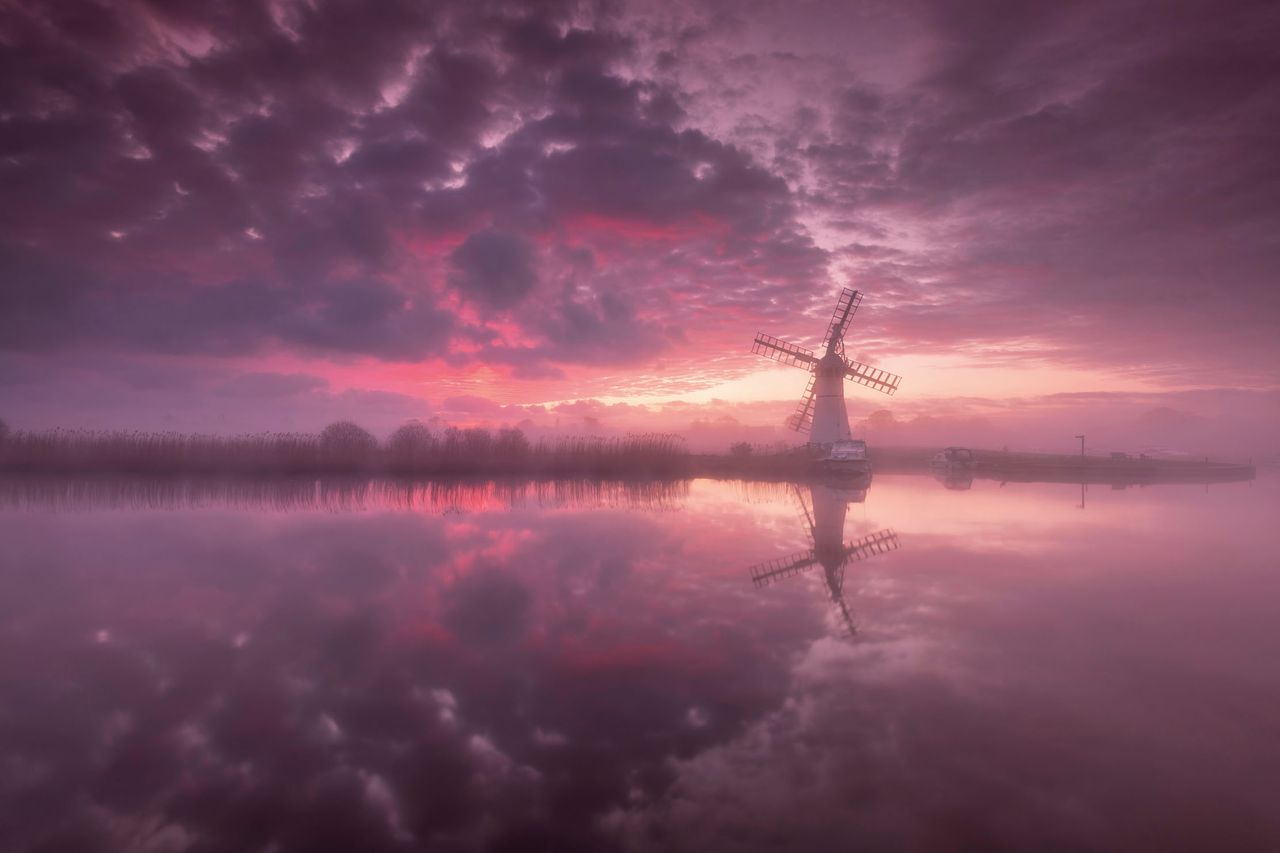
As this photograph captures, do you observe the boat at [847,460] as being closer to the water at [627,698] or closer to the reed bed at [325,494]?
the reed bed at [325,494]

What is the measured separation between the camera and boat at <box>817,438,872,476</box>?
123 ft

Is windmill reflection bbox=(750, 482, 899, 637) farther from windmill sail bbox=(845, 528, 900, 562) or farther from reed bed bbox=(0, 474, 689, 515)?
reed bed bbox=(0, 474, 689, 515)

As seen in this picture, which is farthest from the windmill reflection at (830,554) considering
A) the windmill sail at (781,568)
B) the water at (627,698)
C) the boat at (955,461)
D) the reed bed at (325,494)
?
the boat at (955,461)

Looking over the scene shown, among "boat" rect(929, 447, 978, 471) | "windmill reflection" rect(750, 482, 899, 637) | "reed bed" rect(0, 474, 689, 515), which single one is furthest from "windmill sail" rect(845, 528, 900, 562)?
"boat" rect(929, 447, 978, 471)

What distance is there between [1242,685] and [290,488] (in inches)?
1048

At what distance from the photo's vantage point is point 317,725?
5438 millimetres

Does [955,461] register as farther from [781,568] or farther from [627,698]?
[627,698]

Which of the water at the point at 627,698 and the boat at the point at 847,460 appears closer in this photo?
the water at the point at 627,698

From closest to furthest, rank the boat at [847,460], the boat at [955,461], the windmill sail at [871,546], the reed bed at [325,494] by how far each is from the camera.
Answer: the windmill sail at [871,546], the reed bed at [325,494], the boat at [847,460], the boat at [955,461]

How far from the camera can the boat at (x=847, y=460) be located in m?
37.4

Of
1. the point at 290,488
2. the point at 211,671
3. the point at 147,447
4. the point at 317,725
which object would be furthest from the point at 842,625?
the point at 147,447

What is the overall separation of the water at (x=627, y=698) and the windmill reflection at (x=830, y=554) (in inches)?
4.5

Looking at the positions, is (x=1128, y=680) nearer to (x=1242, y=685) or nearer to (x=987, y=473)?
(x=1242, y=685)

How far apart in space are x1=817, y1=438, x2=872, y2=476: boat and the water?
23.9 meters
